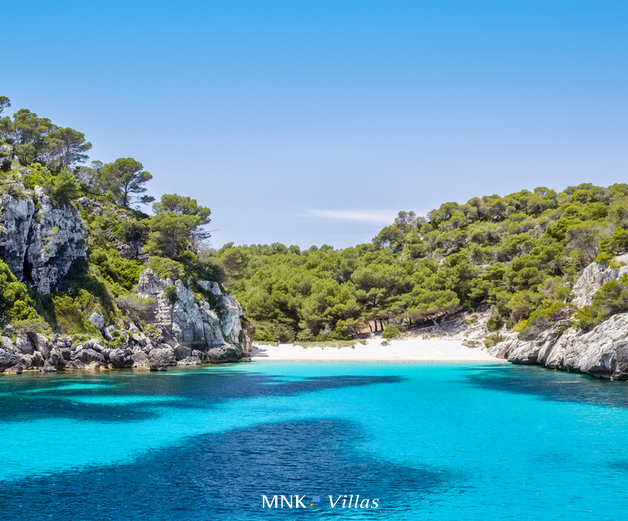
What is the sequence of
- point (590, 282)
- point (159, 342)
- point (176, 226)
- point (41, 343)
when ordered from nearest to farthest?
point (41, 343) → point (590, 282) → point (159, 342) → point (176, 226)

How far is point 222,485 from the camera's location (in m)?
12.8

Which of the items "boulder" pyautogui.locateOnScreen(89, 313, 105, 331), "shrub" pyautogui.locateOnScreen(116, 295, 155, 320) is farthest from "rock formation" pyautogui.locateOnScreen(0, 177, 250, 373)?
"shrub" pyautogui.locateOnScreen(116, 295, 155, 320)

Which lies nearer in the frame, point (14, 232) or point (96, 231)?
point (14, 232)

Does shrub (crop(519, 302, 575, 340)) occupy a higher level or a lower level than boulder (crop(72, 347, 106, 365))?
higher

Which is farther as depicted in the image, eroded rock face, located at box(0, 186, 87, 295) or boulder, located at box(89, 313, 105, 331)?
boulder, located at box(89, 313, 105, 331)

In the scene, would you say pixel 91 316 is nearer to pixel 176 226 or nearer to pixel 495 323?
pixel 176 226

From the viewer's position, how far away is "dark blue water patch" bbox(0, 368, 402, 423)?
22438 mm

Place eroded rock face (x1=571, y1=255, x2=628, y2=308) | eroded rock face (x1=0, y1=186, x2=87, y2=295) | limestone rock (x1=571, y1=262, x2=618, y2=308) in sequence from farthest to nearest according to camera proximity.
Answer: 1. limestone rock (x1=571, y1=262, x2=618, y2=308)
2. eroded rock face (x1=0, y1=186, x2=87, y2=295)
3. eroded rock face (x1=571, y1=255, x2=628, y2=308)

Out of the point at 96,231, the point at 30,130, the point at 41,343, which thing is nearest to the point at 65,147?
the point at 30,130

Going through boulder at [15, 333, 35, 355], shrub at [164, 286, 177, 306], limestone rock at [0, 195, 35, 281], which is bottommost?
boulder at [15, 333, 35, 355]

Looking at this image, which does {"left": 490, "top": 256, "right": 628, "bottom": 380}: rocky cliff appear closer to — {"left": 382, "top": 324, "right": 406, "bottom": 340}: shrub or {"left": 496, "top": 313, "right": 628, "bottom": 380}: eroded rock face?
{"left": 496, "top": 313, "right": 628, "bottom": 380}: eroded rock face

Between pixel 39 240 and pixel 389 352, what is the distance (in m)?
40.1

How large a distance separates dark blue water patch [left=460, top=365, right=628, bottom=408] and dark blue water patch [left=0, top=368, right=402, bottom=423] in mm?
7501

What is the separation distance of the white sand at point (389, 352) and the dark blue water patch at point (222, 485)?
41.9 metres
